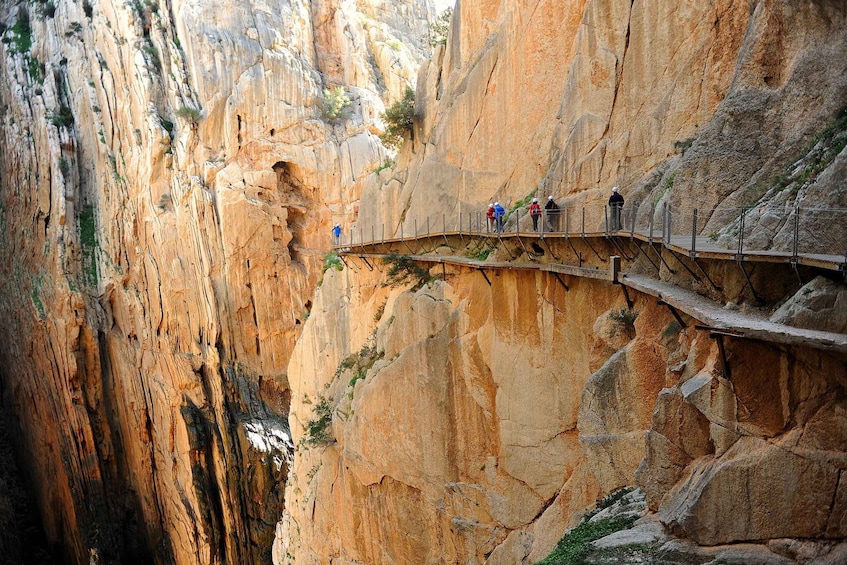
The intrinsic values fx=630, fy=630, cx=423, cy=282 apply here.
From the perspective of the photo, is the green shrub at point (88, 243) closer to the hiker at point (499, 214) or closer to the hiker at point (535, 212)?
the hiker at point (499, 214)

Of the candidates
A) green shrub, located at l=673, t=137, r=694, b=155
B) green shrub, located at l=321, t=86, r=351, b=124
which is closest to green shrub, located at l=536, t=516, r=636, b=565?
green shrub, located at l=673, t=137, r=694, b=155

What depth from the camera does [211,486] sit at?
114ft

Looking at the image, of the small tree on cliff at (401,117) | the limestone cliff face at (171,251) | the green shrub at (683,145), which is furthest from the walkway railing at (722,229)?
the limestone cliff face at (171,251)

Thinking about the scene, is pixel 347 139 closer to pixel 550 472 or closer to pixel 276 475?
pixel 276 475

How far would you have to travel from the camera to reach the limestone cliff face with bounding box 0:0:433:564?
114 feet

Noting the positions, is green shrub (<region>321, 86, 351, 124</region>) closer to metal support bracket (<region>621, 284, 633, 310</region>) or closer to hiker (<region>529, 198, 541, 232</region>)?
hiker (<region>529, 198, 541, 232</region>)

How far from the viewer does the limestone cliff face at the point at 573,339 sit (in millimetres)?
6141

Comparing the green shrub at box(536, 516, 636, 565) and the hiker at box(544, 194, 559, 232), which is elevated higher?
the hiker at box(544, 194, 559, 232)

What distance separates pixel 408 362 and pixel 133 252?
26819 millimetres

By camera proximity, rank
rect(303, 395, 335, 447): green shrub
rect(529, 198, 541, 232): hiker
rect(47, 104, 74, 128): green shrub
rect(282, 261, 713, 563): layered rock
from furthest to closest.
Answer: rect(47, 104, 74, 128): green shrub < rect(303, 395, 335, 447): green shrub < rect(529, 198, 541, 232): hiker < rect(282, 261, 713, 563): layered rock

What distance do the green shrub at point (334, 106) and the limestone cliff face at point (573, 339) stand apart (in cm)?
1711

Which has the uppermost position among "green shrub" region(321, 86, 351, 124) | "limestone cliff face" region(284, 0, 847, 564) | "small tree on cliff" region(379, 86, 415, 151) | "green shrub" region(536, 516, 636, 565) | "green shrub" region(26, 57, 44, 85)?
"green shrub" region(26, 57, 44, 85)

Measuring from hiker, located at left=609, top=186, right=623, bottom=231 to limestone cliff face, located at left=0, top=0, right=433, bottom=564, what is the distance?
88.7 ft

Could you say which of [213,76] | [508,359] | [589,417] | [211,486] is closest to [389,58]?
[213,76]
